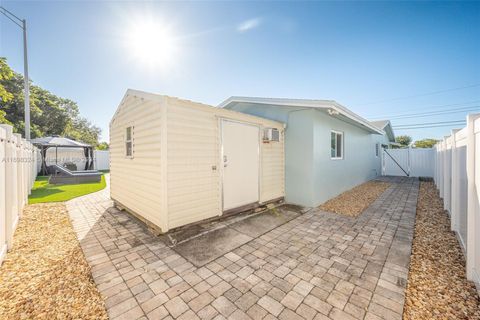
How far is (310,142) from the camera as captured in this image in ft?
18.3

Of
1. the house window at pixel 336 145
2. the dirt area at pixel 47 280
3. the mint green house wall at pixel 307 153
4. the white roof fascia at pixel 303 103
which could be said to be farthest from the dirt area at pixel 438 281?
the house window at pixel 336 145

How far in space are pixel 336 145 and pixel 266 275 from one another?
20.2 ft

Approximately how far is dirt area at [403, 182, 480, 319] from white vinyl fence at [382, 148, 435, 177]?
1133 centimetres

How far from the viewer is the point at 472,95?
72.1 feet

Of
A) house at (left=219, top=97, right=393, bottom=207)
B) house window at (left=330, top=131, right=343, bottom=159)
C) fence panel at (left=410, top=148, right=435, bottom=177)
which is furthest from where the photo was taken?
fence panel at (left=410, top=148, right=435, bottom=177)

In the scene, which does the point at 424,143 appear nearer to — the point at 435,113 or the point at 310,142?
the point at 435,113

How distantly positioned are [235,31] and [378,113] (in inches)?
1244

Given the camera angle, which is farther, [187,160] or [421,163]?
[421,163]

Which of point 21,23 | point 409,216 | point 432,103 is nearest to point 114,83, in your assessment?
point 21,23

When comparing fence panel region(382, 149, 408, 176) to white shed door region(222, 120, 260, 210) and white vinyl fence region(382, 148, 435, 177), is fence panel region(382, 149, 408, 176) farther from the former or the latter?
white shed door region(222, 120, 260, 210)

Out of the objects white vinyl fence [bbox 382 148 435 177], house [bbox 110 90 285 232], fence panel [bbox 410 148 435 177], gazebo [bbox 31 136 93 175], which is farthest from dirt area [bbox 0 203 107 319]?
fence panel [bbox 410 148 435 177]

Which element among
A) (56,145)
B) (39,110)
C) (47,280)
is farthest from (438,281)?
(39,110)

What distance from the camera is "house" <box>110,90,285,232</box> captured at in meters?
3.59

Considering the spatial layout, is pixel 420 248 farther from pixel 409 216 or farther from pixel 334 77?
pixel 334 77
